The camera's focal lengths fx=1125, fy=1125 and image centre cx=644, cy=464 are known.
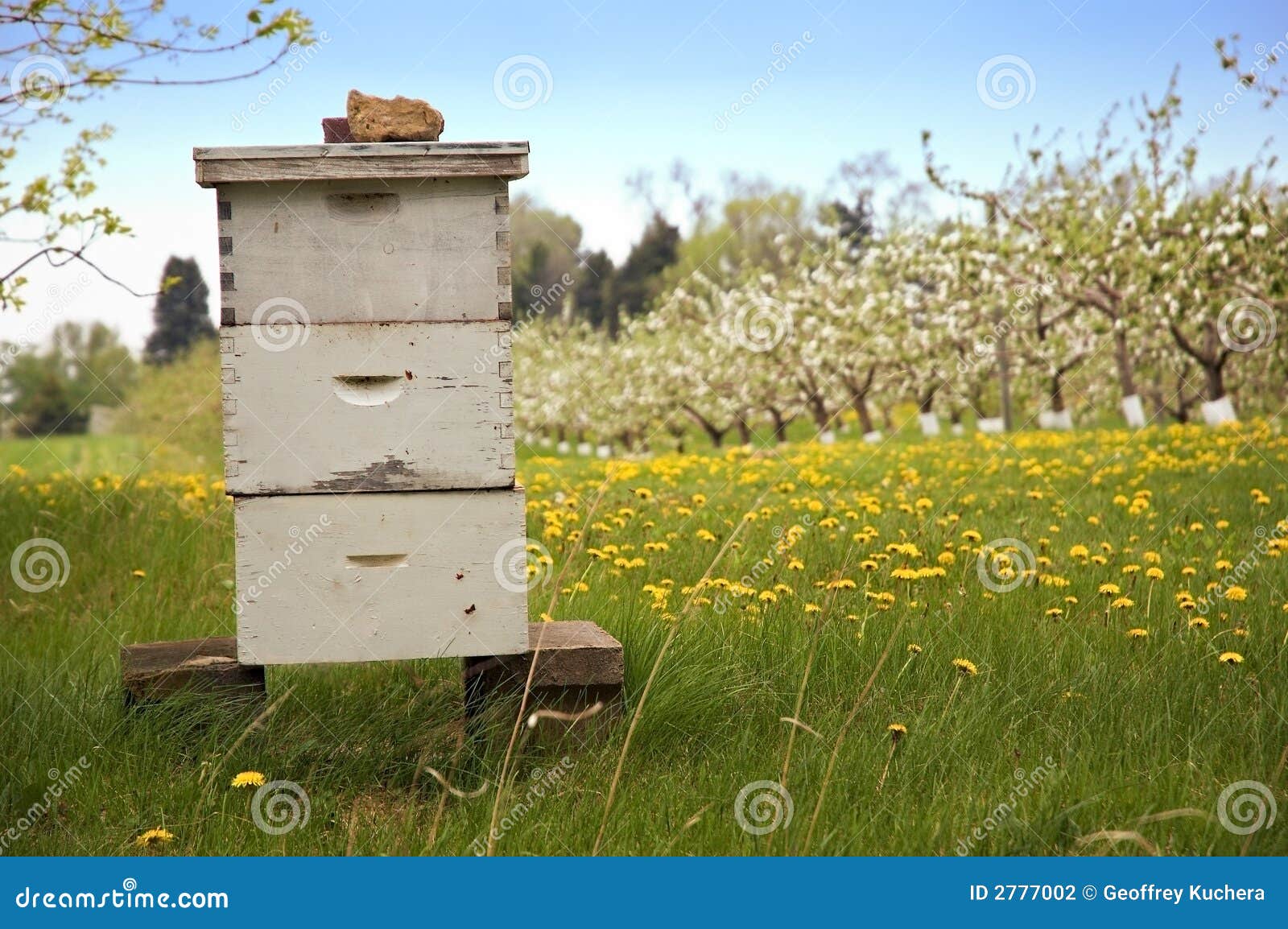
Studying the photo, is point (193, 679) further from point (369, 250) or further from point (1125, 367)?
point (1125, 367)

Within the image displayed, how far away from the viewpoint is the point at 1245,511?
7.86 metres

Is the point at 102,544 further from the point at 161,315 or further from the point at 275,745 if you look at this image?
the point at 161,315

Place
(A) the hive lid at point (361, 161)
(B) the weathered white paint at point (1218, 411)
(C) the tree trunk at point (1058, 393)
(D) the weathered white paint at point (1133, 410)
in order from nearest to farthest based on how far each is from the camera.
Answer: (A) the hive lid at point (361, 161) < (B) the weathered white paint at point (1218, 411) < (D) the weathered white paint at point (1133, 410) < (C) the tree trunk at point (1058, 393)

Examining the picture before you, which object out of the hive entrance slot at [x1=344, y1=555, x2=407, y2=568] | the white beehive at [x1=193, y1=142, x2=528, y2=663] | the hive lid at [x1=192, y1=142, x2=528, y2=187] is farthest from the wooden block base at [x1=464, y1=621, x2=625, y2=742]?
the hive lid at [x1=192, y1=142, x2=528, y2=187]

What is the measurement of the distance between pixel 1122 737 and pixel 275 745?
292cm

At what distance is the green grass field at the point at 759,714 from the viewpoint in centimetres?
331

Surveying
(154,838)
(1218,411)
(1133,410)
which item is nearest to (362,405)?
(154,838)

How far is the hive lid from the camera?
3.68 m

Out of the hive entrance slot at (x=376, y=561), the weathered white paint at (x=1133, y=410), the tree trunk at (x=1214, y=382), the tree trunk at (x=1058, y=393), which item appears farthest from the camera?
the tree trunk at (x=1058, y=393)

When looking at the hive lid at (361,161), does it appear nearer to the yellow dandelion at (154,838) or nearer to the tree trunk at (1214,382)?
the yellow dandelion at (154,838)

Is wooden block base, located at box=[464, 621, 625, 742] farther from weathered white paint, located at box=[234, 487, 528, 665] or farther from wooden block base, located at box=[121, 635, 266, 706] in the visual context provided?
wooden block base, located at box=[121, 635, 266, 706]

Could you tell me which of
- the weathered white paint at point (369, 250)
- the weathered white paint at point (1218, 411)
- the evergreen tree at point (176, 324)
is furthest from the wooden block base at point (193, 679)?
the evergreen tree at point (176, 324)

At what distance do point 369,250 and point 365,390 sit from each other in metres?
0.48

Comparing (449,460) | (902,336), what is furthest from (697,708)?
(902,336)
